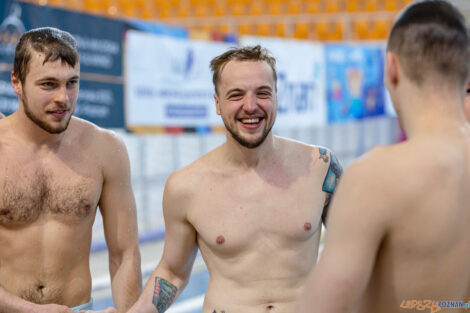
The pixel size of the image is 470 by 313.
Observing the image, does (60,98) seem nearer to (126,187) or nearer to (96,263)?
(126,187)

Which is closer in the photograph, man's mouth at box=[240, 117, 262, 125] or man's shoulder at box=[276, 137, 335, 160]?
man's mouth at box=[240, 117, 262, 125]

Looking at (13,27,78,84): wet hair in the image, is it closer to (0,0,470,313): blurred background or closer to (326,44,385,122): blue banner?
(0,0,470,313): blurred background

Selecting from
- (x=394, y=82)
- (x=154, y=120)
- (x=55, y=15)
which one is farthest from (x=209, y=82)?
(x=394, y=82)

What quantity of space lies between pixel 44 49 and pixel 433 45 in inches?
71.4

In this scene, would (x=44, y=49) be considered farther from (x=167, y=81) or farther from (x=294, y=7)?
(x=294, y=7)

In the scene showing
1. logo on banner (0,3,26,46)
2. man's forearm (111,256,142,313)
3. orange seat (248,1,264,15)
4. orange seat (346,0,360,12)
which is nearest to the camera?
man's forearm (111,256,142,313)

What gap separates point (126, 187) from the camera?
3.01 metres

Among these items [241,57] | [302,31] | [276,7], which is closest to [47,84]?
[241,57]

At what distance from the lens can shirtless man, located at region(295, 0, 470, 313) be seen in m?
1.44

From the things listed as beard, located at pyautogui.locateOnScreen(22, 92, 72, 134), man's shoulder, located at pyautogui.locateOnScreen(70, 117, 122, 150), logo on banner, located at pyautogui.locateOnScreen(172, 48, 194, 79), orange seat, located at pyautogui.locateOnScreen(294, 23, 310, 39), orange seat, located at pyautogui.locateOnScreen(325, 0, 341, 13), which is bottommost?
man's shoulder, located at pyautogui.locateOnScreen(70, 117, 122, 150)

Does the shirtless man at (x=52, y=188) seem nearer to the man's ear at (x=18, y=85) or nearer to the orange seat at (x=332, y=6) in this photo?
the man's ear at (x=18, y=85)

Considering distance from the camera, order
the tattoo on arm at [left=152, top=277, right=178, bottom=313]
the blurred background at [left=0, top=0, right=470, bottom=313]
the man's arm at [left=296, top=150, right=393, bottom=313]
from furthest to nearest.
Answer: the blurred background at [left=0, top=0, right=470, bottom=313], the tattoo on arm at [left=152, top=277, right=178, bottom=313], the man's arm at [left=296, top=150, right=393, bottom=313]

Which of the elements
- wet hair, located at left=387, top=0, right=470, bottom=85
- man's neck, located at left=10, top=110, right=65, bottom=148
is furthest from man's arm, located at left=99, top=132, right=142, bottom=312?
wet hair, located at left=387, top=0, right=470, bottom=85

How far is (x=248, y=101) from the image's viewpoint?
262 centimetres
